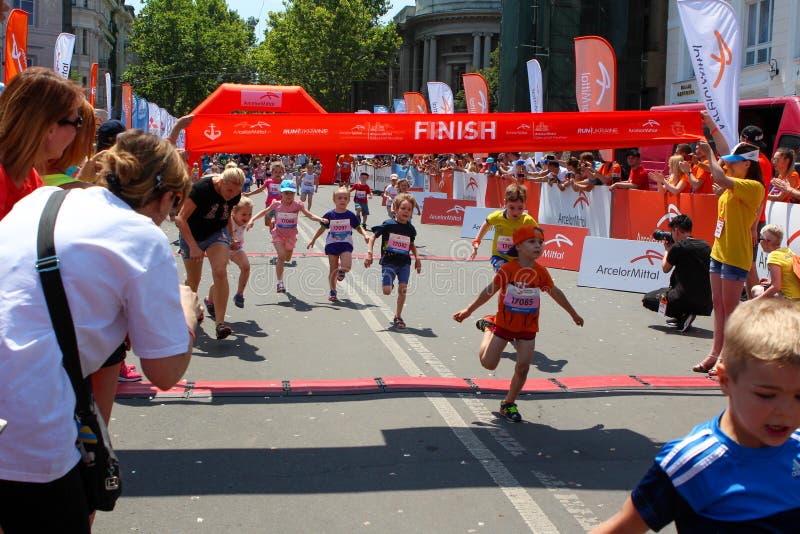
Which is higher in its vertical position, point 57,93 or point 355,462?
point 57,93

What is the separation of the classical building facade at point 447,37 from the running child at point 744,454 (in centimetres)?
8326

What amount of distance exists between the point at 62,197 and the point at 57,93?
0.63 m

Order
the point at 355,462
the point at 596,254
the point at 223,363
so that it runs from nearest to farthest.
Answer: the point at 355,462 → the point at 223,363 → the point at 596,254

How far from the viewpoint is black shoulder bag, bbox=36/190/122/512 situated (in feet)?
6.98

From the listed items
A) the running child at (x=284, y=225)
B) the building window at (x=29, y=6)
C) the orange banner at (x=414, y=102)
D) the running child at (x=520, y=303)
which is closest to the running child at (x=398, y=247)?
the running child at (x=284, y=225)

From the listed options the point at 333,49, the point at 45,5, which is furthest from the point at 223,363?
the point at 333,49

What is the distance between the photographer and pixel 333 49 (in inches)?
3214

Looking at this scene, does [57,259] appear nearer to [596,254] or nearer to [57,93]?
[57,93]

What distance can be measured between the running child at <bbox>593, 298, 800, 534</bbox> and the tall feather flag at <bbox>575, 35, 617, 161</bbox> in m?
19.3

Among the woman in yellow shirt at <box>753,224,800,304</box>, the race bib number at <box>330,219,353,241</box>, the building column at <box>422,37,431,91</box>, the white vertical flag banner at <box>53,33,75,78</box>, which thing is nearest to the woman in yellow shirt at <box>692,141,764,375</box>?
the woman in yellow shirt at <box>753,224,800,304</box>

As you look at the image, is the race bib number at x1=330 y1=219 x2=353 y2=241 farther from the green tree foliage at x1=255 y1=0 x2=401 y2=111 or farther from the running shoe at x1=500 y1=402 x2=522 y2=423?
the green tree foliage at x1=255 y1=0 x2=401 y2=111

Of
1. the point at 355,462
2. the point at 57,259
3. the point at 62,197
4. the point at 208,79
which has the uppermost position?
the point at 208,79

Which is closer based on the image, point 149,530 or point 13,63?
point 149,530

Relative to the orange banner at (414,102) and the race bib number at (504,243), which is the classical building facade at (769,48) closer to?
the orange banner at (414,102)
